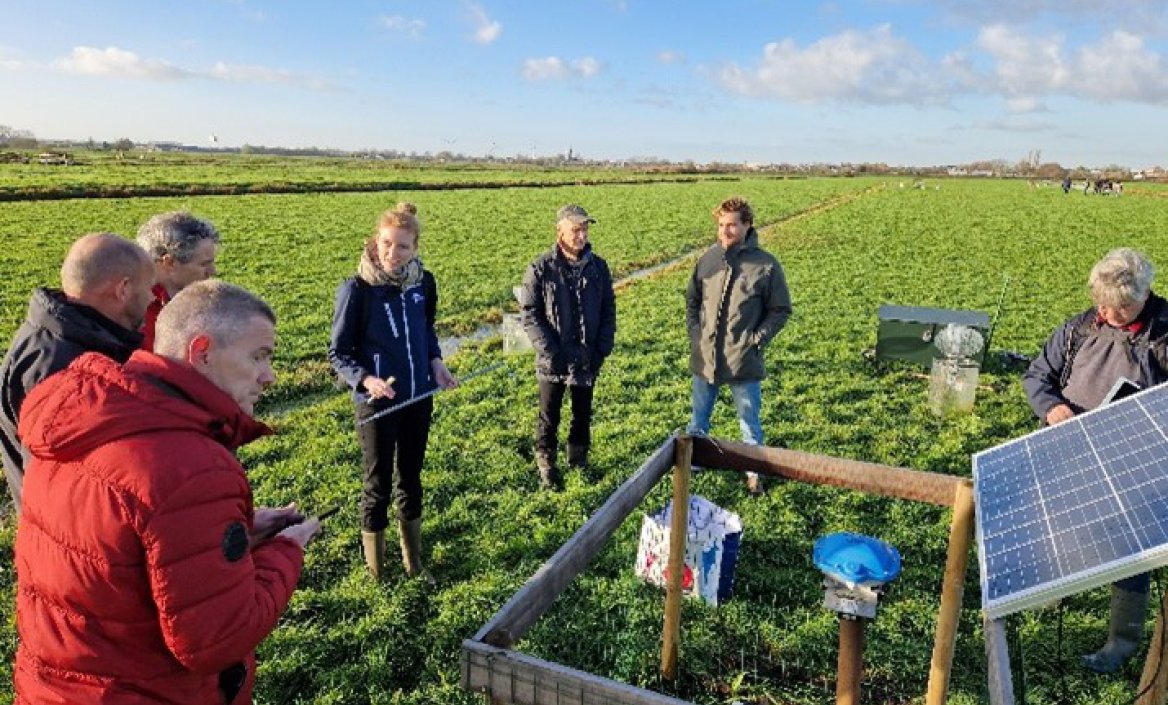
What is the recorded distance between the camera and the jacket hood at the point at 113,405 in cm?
174

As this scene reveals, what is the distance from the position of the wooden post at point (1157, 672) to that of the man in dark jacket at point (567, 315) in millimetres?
4154

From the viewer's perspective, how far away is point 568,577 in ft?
8.66

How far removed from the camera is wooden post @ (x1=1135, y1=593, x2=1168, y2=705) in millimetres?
2787

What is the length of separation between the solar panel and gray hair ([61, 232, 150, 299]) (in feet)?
10.8

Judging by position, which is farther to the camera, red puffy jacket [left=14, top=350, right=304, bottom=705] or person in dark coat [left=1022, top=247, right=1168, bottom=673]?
person in dark coat [left=1022, top=247, right=1168, bottom=673]

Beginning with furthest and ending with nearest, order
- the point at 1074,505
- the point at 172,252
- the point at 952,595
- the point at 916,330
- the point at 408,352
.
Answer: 1. the point at 916,330
2. the point at 408,352
3. the point at 172,252
4. the point at 952,595
5. the point at 1074,505

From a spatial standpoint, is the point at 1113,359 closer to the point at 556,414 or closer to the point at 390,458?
the point at 556,414

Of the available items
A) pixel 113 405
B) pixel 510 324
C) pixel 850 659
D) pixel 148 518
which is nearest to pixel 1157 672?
pixel 850 659

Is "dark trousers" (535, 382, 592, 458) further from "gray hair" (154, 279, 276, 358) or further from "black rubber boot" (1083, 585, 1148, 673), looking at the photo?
"gray hair" (154, 279, 276, 358)

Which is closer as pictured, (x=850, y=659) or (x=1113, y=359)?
(x=850, y=659)

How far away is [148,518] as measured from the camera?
5.78ft

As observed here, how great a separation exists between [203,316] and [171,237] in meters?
2.01

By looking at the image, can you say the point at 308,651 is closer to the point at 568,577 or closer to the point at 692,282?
the point at 568,577

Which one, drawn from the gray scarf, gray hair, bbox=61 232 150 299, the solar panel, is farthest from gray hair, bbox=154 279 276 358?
the gray scarf
